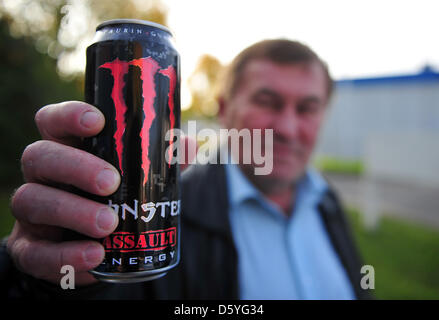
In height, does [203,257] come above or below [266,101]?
below

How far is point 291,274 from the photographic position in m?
1.29

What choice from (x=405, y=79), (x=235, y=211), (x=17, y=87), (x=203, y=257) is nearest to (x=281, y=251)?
(x=235, y=211)

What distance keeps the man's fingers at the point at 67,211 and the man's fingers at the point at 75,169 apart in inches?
1.2

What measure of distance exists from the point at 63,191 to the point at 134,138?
21cm

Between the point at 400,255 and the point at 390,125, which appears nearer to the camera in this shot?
the point at 400,255

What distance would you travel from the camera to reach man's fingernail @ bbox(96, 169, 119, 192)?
0.62m

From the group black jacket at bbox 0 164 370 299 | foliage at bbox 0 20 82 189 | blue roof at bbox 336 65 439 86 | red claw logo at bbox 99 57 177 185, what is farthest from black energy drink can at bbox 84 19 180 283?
blue roof at bbox 336 65 439 86

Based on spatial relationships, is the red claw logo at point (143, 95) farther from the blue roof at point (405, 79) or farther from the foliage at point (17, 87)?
the blue roof at point (405, 79)

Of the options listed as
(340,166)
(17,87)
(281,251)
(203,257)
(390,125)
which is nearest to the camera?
(203,257)

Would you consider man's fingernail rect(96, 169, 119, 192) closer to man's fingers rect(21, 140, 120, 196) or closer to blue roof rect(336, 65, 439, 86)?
man's fingers rect(21, 140, 120, 196)

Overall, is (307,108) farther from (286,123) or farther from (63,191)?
(63,191)

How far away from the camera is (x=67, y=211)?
2.04 feet

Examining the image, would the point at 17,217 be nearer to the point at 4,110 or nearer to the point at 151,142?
the point at 151,142

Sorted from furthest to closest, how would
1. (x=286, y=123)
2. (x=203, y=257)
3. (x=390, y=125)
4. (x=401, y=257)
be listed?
(x=390, y=125)
(x=401, y=257)
(x=286, y=123)
(x=203, y=257)
